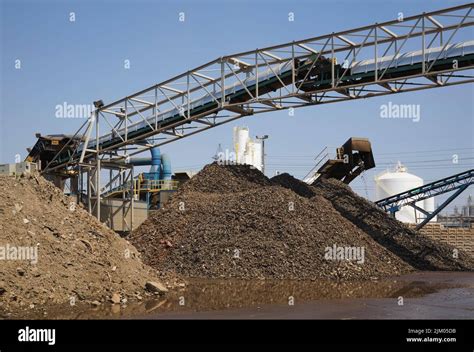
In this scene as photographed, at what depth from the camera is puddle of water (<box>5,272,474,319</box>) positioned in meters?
12.3

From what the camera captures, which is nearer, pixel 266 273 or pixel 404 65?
pixel 266 273

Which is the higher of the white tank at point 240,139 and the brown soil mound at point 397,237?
the white tank at point 240,139

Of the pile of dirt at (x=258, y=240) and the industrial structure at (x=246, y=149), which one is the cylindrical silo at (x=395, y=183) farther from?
the pile of dirt at (x=258, y=240)

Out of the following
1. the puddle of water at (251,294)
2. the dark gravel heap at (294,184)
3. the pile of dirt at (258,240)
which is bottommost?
the puddle of water at (251,294)

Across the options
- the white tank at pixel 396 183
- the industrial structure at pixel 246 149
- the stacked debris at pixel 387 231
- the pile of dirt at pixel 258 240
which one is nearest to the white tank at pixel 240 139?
the industrial structure at pixel 246 149

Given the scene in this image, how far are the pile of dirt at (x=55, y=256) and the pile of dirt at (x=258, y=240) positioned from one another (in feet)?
12.7

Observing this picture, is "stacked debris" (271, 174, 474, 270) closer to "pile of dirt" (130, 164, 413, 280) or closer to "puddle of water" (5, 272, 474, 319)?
"pile of dirt" (130, 164, 413, 280)

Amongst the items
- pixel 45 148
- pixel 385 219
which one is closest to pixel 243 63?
pixel 385 219

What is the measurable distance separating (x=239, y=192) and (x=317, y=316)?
13.5 metres

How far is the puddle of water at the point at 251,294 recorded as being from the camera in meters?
12.3

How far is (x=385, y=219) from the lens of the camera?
25562 mm

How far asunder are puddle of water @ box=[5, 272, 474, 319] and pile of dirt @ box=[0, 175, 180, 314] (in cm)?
53

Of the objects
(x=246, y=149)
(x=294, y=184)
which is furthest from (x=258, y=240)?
(x=246, y=149)
